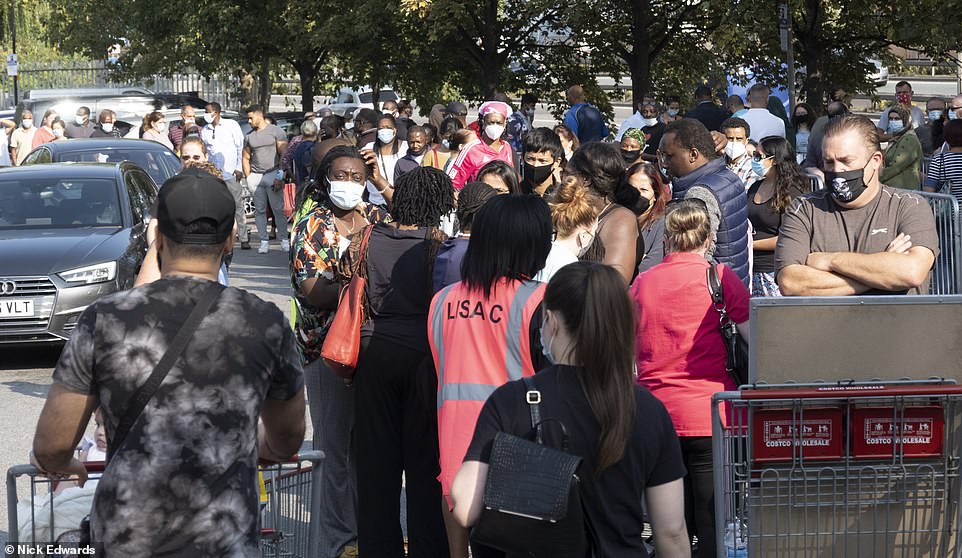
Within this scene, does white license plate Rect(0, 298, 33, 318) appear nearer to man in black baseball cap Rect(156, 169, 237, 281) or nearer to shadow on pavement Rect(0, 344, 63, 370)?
shadow on pavement Rect(0, 344, 63, 370)

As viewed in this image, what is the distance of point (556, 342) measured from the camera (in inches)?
138

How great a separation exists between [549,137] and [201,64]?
25.1 metres

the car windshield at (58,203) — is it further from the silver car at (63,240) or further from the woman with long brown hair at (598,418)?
the woman with long brown hair at (598,418)

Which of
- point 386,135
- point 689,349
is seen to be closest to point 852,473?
point 689,349

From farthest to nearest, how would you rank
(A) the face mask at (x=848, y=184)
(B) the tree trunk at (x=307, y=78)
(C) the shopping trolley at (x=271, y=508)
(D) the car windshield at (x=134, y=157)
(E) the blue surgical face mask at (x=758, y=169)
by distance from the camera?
(B) the tree trunk at (x=307, y=78) < (D) the car windshield at (x=134, y=157) < (E) the blue surgical face mask at (x=758, y=169) < (A) the face mask at (x=848, y=184) < (C) the shopping trolley at (x=271, y=508)

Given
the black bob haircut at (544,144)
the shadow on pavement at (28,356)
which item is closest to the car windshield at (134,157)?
the shadow on pavement at (28,356)

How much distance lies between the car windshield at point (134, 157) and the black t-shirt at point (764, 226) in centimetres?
876

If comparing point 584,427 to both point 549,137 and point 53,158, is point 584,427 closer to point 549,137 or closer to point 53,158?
point 549,137

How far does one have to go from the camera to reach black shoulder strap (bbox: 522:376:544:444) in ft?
11.2

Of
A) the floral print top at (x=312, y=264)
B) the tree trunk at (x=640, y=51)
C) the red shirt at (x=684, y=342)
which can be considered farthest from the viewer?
→ the tree trunk at (x=640, y=51)

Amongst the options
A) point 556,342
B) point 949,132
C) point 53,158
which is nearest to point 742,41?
point 949,132

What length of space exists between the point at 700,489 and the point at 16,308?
729cm

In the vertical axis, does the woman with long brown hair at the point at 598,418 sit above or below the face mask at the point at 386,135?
below

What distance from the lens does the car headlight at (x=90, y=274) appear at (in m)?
11.0
